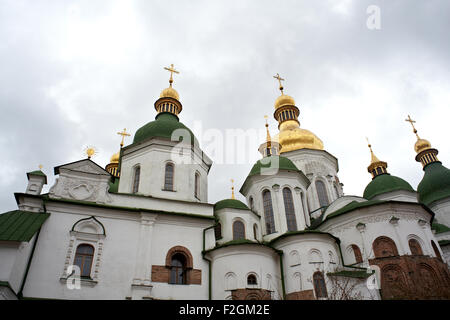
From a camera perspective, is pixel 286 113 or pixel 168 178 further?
pixel 286 113

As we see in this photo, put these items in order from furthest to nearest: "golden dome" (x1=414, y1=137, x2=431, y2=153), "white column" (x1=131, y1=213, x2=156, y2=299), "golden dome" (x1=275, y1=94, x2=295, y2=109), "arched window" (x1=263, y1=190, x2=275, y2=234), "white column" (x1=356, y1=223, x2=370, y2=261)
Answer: "golden dome" (x1=275, y1=94, x2=295, y2=109), "golden dome" (x1=414, y1=137, x2=431, y2=153), "arched window" (x1=263, y1=190, x2=275, y2=234), "white column" (x1=356, y1=223, x2=370, y2=261), "white column" (x1=131, y1=213, x2=156, y2=299)

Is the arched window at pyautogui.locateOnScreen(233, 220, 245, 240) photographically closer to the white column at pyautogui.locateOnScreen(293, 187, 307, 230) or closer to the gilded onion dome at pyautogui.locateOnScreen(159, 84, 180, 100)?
the white column at pyautogui.locateOnScreen(293, 187, 307, 230)

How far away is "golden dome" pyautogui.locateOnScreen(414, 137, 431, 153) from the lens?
1380 inches

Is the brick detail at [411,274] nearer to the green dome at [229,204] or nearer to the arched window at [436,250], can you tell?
the arched window at [436,250]

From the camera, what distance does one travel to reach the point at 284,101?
3741 cm

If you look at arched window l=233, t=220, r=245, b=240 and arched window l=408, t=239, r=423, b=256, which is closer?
arched window l=408, t=239, r=423, b=256

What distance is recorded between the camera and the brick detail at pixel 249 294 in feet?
51.2

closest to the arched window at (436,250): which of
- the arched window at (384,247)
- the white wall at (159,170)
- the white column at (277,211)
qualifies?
the arched window at (384,247)

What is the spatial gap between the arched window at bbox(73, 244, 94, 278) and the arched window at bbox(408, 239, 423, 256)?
654 inches

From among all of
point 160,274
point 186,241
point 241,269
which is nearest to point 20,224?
point 160,274

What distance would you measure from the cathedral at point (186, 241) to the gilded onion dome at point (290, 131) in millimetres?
8850

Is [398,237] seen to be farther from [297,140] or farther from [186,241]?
[297,140]

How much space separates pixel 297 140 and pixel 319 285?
17.0 m

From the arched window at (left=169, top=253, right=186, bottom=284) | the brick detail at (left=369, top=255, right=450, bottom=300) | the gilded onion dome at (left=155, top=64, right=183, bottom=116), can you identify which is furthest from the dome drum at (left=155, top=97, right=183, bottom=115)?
the brick detail at (left=369, top=255, right=450, bottom=300)
